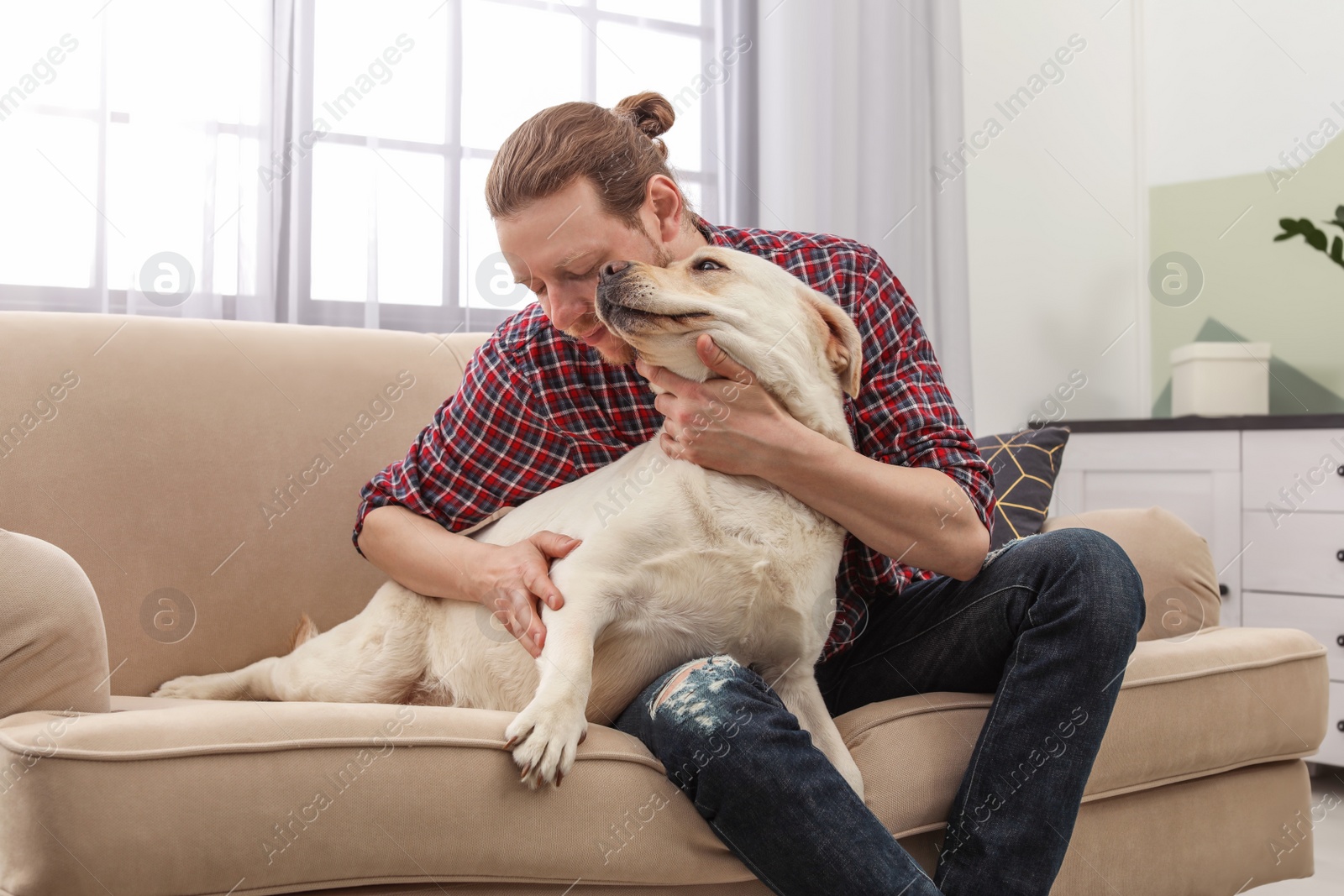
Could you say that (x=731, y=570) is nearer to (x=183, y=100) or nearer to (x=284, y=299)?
(x=284, y=299)

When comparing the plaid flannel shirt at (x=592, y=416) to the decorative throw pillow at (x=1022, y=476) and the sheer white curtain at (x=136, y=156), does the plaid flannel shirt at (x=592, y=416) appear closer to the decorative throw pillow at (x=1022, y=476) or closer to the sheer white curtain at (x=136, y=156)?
the decorative throw pillow at (x=1022, y=476)

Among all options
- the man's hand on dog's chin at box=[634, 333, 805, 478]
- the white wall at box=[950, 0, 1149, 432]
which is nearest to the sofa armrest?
the man's hand on dog's chin at box=[634, 333, 805, 478]

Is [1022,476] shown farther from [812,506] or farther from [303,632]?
[303,632]

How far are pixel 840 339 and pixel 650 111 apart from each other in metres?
0.52

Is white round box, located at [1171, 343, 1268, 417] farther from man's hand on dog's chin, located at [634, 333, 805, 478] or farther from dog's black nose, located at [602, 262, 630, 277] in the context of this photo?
dog's black nose, located at [602, 262, 630, 277]

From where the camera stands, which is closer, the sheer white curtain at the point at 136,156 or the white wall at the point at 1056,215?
the sheer white curtain at the point at 136,156

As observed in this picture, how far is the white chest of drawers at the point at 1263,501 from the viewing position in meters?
2.79

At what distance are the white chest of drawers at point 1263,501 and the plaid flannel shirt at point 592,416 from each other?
1915 millimetres

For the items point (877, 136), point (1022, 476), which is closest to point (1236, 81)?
point (877, 136)

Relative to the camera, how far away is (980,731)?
1305 mm

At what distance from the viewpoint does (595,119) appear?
55.6 inches

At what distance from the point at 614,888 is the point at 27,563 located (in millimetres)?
733

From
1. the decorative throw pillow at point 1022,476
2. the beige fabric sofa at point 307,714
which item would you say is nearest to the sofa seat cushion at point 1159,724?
the beige fabric sofa at point 307,714

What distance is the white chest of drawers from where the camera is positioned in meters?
2.79
